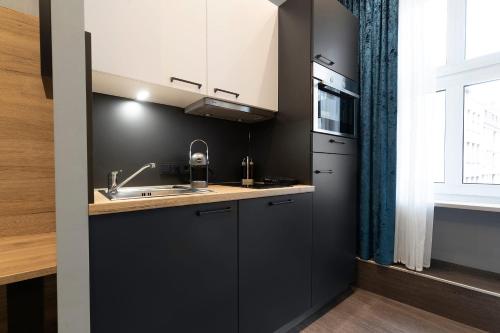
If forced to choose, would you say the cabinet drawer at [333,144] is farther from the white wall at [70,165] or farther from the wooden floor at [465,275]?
the white wall at [70,165]

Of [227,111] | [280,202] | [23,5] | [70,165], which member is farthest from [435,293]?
[23,5]

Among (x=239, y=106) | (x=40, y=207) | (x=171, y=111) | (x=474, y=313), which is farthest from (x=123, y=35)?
(x=474, y=313)

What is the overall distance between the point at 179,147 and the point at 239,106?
0.51 m

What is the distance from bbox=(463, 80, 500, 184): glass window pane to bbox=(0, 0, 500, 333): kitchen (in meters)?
0.29

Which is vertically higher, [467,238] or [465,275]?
[467,238]

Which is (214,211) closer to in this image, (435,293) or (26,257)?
(26,257)

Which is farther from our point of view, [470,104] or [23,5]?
[470,104]

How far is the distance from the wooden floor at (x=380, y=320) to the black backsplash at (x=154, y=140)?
123 centimetres

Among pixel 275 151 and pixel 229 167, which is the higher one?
pixel 275 151

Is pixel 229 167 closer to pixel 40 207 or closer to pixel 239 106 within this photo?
pixel 239 106

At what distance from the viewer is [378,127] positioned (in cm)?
190

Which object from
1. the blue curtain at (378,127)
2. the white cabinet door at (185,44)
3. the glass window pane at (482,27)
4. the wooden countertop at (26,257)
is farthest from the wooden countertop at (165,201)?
the glass window pane at (482,27)

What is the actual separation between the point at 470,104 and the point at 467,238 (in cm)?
101

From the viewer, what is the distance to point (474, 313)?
57.4 inches
